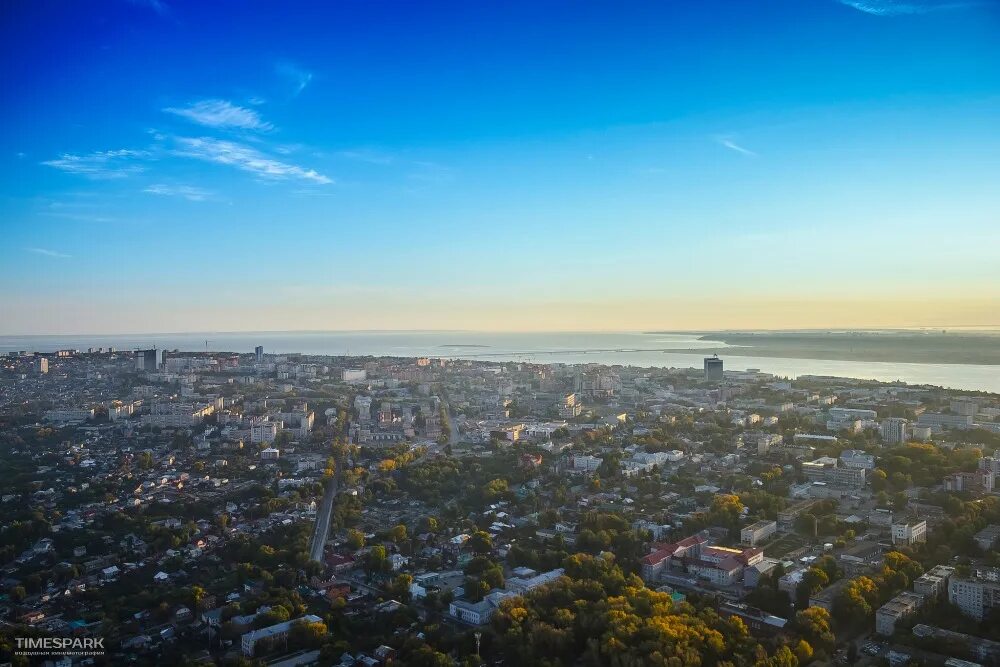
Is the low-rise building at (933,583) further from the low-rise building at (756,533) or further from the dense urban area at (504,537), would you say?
the low-rise building at (756,533)

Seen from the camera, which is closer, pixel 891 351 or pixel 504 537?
pixel 504 537

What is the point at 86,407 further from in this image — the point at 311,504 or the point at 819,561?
the point at 819,561

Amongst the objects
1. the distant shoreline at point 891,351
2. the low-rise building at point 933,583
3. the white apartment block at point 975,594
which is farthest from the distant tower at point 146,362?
the distant shoreline at point 891,351

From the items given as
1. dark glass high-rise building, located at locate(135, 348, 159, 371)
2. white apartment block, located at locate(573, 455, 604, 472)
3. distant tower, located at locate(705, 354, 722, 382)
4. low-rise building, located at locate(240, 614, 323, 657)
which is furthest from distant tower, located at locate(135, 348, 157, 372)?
low-rise building, located at locate(240, 614, 323, 657)

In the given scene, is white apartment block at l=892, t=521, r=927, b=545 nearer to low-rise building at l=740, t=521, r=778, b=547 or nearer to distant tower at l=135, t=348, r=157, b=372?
low-rise building at l=740, t=521, r=778, b=547

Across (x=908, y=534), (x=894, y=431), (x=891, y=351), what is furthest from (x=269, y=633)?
(x=891, y=351)

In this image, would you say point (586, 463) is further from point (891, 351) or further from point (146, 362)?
point (891, 351)

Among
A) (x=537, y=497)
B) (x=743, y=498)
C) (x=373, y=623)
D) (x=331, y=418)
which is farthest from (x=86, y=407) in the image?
(x=743, y=498)
